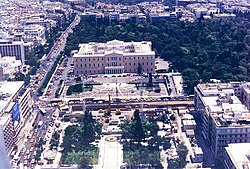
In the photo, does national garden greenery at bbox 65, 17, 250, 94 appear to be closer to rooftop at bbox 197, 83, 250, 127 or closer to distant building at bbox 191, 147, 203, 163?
rooftop at bbox 197, 83, 250, 127

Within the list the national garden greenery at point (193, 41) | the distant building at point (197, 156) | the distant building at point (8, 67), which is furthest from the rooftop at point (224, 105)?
the distant building at point (8, 67)

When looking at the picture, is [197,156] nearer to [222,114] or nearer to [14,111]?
[222,114]

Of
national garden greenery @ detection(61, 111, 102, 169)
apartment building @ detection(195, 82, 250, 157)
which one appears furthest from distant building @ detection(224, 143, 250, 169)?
national garden greenery @ detection(61, 111, 102, 169)

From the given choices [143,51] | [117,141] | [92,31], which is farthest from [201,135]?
[92,31]

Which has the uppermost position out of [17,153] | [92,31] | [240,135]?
[92,31]

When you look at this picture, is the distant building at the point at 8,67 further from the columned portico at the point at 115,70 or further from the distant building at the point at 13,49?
the columned portico at the point at 115,70

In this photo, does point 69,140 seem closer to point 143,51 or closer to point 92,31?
point 143,51

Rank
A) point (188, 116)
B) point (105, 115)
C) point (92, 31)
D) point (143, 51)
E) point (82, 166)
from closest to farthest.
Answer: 1. point (82, 166)
2. point (188, 116)
3. point (105, 115)
4. point (143, 51)
5. point (92, 31)
